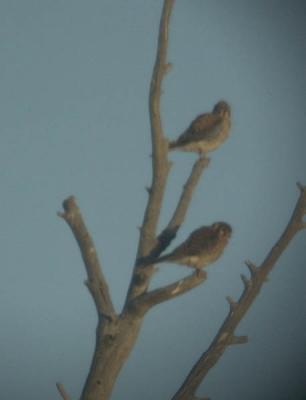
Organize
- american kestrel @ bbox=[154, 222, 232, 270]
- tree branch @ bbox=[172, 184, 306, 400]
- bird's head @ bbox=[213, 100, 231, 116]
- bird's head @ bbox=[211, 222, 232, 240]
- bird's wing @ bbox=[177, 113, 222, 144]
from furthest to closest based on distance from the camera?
1. bird's head @ bbox=[213, 100, 231, 116]
2. bird's wing @ bbox=[177, 113, 222, 144]
3. bird's head @ bbox=[211, 222, 232, 240]
4. american kestrel @ bbox=[154, 222, 232, 270]
5. tree branch @ bbox=[172, 184, 306, 400]

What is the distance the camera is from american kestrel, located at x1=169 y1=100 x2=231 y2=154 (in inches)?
189

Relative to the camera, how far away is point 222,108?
5.13 meters

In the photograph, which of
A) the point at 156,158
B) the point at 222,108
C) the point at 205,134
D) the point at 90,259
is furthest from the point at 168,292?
the point at 222,108

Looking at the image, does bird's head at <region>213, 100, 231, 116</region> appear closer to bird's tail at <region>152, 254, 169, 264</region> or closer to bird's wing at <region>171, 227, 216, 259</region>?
bird's wing at <region>171, 227, 216, 259</region>

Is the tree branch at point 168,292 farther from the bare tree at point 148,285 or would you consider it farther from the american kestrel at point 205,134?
the american kestrel at point 205,134

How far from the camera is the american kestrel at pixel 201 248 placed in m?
3.25

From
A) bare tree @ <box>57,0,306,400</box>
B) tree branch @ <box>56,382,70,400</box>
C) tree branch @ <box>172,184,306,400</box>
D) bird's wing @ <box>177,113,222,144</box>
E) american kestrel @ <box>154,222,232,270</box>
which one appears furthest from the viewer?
bird's wing @ <box>177,113,222,144</box>

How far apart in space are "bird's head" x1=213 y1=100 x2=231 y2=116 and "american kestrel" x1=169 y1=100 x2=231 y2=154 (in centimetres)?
11

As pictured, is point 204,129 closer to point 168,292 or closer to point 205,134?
point 205,134

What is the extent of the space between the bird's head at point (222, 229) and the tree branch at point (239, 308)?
0.44 m

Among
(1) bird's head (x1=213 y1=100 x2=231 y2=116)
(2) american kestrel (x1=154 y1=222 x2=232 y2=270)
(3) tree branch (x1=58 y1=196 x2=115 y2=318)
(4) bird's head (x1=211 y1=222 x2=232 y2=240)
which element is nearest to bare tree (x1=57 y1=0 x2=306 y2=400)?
(3) tree branch (x1=58 y1=196 x2=115 y2=318)

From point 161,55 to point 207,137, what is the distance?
187 cm

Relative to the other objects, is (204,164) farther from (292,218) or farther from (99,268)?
(99,268)

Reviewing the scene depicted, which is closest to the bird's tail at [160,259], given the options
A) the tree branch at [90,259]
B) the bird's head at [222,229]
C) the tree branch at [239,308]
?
the tree branch at [90,259]
